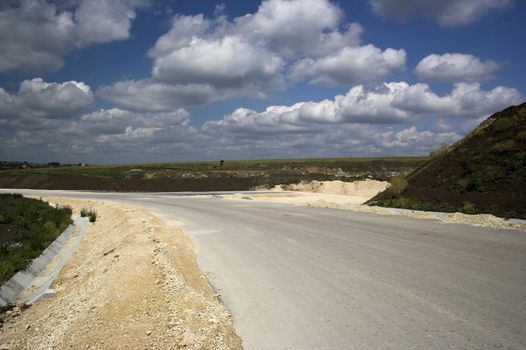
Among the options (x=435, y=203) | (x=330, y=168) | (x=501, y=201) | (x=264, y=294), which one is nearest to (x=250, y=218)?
(x=435, y=203)

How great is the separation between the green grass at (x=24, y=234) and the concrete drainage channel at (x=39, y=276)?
0.65 ft

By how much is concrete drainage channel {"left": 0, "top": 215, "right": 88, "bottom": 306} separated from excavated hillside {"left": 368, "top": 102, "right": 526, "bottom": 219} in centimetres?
1620

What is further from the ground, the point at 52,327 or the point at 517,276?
the point at 517,276

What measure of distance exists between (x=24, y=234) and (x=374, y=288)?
13935 mm

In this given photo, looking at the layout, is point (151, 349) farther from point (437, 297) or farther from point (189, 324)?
point (437, 297)

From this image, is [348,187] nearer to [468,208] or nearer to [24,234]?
[468,208]

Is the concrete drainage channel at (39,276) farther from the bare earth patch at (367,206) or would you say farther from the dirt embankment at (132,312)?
the bare earth patch at (367,206)

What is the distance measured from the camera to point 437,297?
244 inches

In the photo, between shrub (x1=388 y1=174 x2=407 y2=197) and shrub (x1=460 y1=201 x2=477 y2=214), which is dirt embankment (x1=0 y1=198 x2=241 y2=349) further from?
shrub (x1=388 y1=174 x2=407 y2=197)

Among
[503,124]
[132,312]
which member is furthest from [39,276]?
[503,124]

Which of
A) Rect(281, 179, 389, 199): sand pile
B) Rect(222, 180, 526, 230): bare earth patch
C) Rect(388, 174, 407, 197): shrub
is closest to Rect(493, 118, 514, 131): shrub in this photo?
Rect(388, 174, 407, 197): shrub

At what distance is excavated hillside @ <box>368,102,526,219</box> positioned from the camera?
→ 17.7 meters

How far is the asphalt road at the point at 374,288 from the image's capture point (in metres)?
4.89

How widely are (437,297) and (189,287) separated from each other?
13.4 feet
